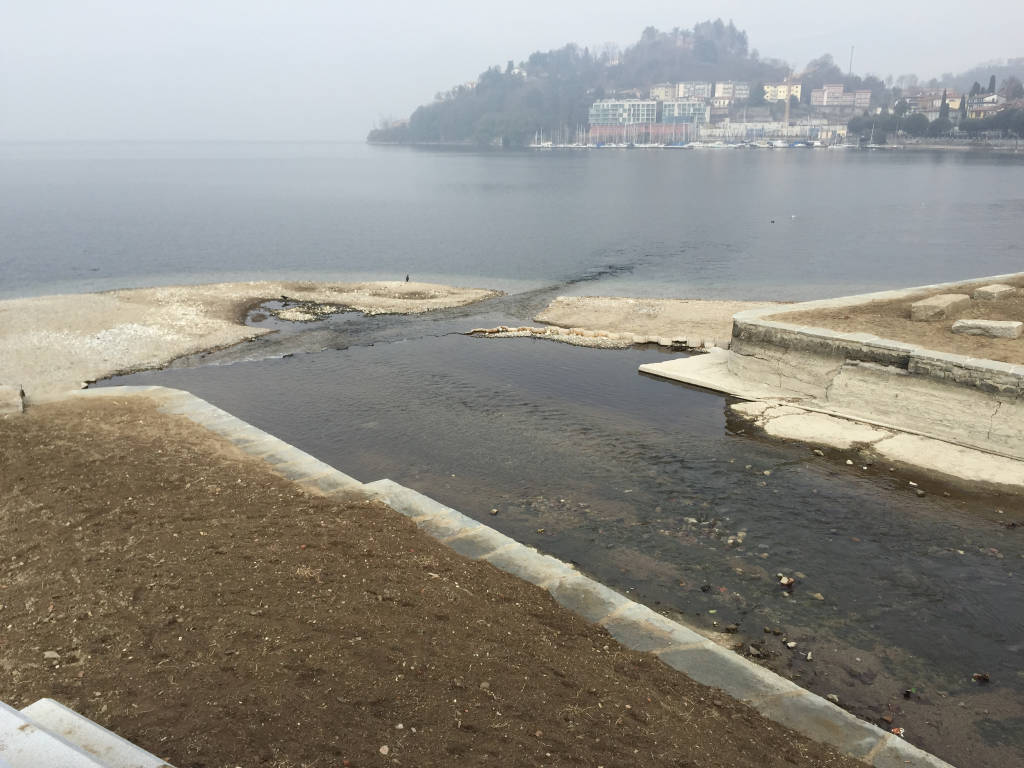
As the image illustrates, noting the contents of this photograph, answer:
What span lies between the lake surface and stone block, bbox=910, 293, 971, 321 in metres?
19.4

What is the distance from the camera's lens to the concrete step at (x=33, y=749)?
12.1 ft

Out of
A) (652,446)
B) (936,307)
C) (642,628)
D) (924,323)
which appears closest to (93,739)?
(642,628)

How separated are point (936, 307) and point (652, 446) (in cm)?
1148

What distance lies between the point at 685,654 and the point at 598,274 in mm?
43109

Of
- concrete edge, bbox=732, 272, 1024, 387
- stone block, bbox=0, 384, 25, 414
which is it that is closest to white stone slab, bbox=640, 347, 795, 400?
concrete edge, bbox=732, 272, 1024, 387

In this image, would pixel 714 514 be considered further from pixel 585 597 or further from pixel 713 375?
pixel 713 375

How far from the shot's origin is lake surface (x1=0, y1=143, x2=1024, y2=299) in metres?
50.8

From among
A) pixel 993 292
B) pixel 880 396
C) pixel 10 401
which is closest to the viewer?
pixel 10 401

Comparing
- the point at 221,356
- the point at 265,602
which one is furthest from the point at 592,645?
the point at 221,356

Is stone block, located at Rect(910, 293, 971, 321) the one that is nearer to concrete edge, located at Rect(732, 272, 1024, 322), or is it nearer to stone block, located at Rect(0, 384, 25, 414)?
concrete edge, located at Rect(732, 272, 1024, 322)

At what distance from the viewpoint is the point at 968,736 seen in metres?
9.98

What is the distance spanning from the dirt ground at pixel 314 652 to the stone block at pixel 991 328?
58.3ft

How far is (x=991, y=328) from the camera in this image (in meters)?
21.5

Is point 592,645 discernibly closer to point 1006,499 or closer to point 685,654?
point 685,654
